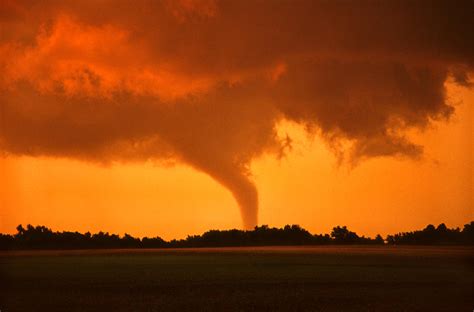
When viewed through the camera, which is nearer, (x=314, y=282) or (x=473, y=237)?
(x=314, y=282)

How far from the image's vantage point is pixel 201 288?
156 feet

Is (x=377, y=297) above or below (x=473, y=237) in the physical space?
below

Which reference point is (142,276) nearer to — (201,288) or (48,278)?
(48,278)

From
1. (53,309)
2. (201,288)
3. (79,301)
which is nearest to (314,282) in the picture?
(201,288)

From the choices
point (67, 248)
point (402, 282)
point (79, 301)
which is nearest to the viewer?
point (79, 301)

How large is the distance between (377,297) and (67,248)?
15398 cm

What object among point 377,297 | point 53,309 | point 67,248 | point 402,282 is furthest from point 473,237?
point 53,309

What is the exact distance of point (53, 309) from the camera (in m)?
35.9

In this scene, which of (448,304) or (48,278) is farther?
(48,278)

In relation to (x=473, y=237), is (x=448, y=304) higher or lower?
lower

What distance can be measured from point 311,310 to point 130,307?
900 cm

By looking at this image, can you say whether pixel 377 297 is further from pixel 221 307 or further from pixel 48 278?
pixel 48 278

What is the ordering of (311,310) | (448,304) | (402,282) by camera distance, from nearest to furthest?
(311,310), (448,304), (402,282)

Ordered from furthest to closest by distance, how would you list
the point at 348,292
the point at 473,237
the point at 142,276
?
1. the point at 473,237
2. the point at 142,276
3. the point at 348,292
